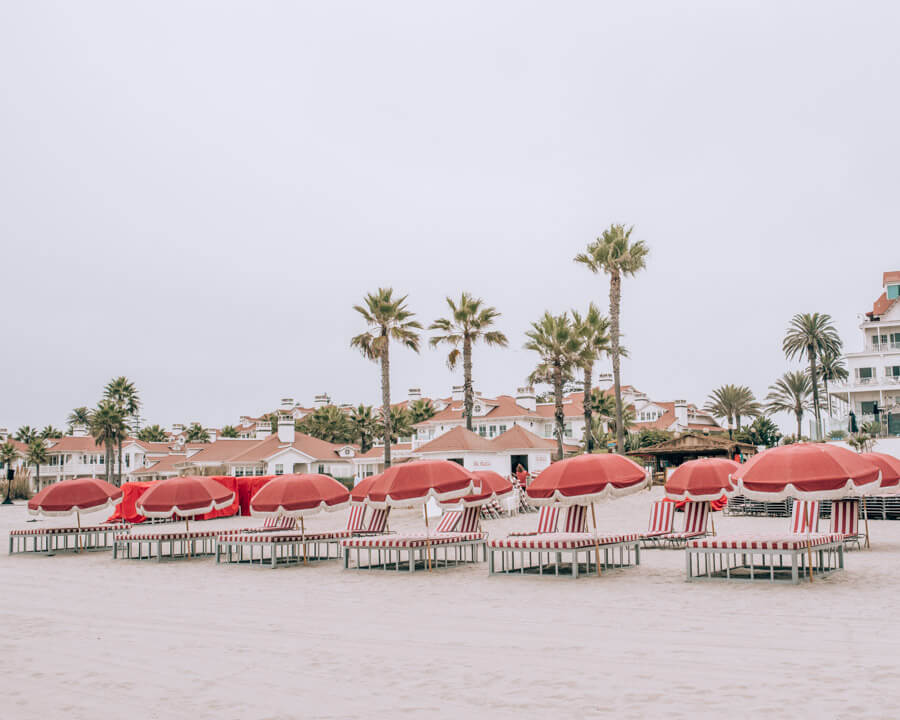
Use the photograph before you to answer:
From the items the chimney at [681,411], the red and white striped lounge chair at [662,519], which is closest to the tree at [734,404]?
the chimney at [681,411]

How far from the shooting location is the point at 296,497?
18688 millimetres

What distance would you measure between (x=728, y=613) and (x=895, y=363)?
170ft

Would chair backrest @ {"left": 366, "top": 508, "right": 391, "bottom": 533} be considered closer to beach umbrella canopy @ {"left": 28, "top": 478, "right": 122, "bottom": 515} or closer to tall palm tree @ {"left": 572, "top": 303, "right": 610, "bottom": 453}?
beach umbrella canopy @ {"left": 28, "top": 478, "right": 122, "bottom": 515}

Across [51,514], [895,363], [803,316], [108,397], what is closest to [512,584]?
[51,514]

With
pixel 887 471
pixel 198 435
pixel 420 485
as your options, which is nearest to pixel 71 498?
pixel 420 485

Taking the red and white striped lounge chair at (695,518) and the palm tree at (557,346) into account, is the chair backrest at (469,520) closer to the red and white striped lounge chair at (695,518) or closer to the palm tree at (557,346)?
the red and white striped lounge chair at (695,518)

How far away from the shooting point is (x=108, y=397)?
290 feet

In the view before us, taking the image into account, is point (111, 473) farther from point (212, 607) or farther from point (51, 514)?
point (212, 607)

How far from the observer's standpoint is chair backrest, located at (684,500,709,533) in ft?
67.9

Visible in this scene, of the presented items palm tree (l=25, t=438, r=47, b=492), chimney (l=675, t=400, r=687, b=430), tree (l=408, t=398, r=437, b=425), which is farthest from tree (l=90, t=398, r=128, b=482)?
chimney (l=675, t=400, r=687, b=430)

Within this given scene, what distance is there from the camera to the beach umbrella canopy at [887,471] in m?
18.3

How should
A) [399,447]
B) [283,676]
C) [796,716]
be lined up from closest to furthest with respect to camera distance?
[796,716] → [283,676] → [399,447]

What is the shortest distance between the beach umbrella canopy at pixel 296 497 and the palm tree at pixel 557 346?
26.9 meters

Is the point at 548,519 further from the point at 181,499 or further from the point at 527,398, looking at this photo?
the point at 527,398
